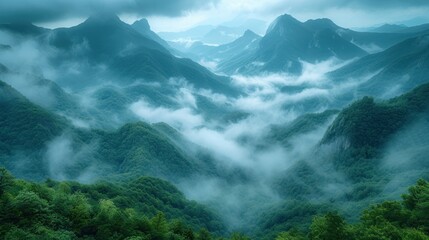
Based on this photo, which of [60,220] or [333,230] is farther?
[333,230]

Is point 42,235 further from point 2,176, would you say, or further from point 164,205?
point 164,205

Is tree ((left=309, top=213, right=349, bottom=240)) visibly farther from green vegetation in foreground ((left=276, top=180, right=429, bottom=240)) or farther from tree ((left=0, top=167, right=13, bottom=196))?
tree ((left=0, top=167, right=13, bottom=196))

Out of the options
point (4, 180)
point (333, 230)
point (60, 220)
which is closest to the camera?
point (60, 220)

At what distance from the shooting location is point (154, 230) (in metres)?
76.4

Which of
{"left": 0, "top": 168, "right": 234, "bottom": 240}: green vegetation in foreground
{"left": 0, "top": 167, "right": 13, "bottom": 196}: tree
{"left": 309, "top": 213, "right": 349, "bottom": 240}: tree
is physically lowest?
{"left": 309, "top": 213, "right": 349, "bottom": 240}: tree

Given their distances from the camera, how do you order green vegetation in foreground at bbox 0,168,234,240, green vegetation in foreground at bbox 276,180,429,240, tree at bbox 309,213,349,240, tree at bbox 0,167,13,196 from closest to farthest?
1. green vegetation in foreground at bbox 0,168,234,240
2. green vegetation in foreground at bbox 276,180,429,240
3. tree at bbox 0,167,13,196
4. tree at bbox 309,213,349,240

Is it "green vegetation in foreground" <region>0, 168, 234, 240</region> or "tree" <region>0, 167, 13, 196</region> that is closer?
"green vegetation in foreground" <region>0, 168, 234, 240</region>

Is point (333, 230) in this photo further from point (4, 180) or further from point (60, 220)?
point (4, 180)

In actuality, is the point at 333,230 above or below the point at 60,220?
below

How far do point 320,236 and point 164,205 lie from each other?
138409 millimetres

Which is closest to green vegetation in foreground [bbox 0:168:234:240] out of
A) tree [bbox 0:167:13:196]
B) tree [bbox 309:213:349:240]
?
tree [bbox 0:167:13:196]

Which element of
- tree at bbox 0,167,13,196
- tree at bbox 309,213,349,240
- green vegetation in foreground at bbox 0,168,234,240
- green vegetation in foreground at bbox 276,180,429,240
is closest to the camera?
green vegetation in foreground at bbox 0,168,234,240

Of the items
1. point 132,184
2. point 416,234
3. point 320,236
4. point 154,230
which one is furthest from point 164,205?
point 416,234

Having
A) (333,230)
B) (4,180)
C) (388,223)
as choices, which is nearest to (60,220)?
(4,180)
